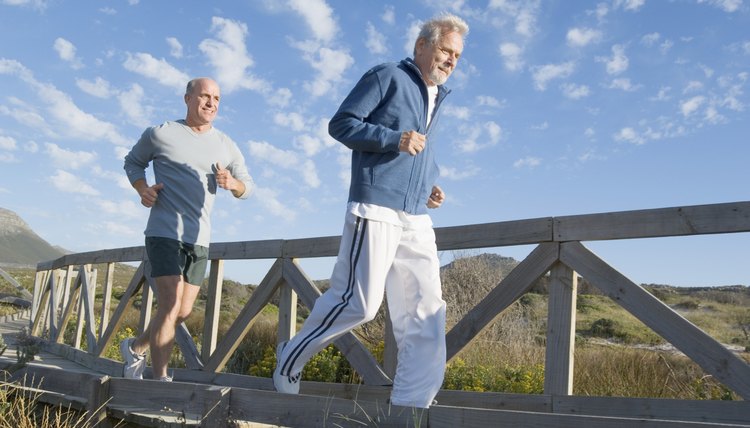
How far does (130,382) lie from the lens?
354 cm

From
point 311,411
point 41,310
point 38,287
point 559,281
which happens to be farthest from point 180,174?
point 38,287

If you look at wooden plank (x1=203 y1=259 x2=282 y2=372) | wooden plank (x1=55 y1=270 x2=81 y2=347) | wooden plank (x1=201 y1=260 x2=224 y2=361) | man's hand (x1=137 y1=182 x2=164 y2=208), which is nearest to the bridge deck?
wooden plank (x1=203 y1=259 x2=282 y2=372)

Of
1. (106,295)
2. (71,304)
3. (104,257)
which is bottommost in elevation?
(71,304)

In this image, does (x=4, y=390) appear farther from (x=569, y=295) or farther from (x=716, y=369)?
(x=716, y=369)

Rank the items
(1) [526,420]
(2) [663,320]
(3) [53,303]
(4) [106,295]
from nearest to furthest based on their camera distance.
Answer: (1) [526,420] < (2) [663,320] < (4) [106,295] < (3) [53,303]

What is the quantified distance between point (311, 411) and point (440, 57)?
1.65 metres

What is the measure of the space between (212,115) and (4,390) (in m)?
1.88

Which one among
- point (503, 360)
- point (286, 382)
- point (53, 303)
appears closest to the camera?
point (286, 382)

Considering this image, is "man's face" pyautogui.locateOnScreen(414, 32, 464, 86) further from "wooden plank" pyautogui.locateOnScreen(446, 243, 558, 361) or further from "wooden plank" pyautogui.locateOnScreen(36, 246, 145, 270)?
"wooden plank" pyautogui.locateOnScreen(36, 246, 145, 270)

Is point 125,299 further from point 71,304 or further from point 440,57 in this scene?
point 440,57

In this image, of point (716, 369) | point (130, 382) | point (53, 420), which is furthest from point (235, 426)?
point (716, 369)

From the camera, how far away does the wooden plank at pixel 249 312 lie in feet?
17.2

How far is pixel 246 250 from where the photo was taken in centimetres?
569

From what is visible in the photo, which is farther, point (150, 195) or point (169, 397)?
point (150, 195)
